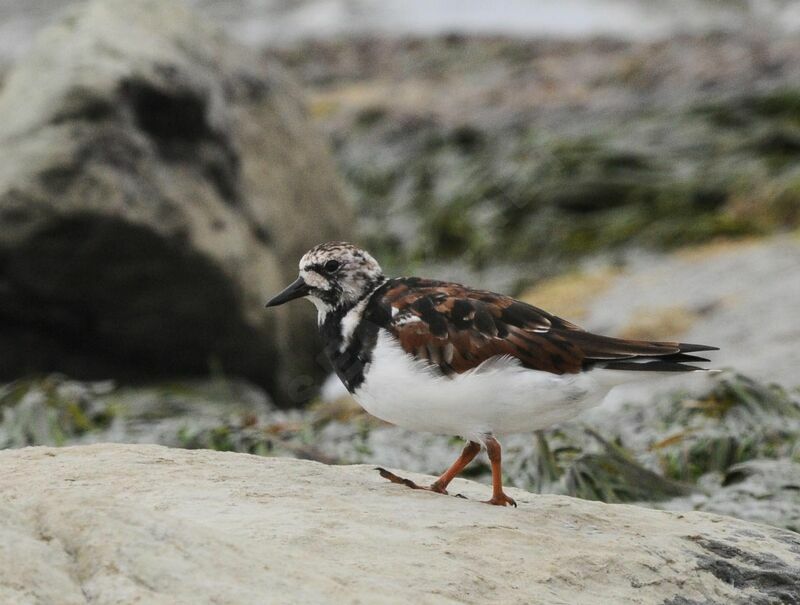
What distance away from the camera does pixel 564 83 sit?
14.0 metres

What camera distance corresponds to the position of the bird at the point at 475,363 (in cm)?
370

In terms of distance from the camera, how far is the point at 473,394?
367cm

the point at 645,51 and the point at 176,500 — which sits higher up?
the point at 645,51

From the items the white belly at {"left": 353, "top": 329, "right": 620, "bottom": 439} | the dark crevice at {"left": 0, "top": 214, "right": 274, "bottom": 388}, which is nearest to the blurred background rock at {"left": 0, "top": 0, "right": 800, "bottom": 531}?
the dark crevice at {"left": 0, "top": 214, "right": 274, "bottom": 388}

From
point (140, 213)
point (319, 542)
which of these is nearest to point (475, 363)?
point (319, 542)

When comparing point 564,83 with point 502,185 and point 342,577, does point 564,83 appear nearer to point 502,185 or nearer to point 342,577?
point 502,185

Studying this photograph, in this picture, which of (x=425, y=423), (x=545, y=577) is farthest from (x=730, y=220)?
(x=545, y=577)

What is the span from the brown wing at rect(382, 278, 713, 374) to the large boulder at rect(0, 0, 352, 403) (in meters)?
3.40

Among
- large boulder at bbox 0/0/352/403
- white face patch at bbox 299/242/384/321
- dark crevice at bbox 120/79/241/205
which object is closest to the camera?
white face patch at bbox 299/242/384/321

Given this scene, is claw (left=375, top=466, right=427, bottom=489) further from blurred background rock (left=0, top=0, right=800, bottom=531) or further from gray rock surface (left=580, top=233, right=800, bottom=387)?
gray rock surface (left=580, top=233, right=800, bottom=387)

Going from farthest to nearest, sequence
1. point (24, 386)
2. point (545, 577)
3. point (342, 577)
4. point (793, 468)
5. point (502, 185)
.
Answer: point (502, 185)
point (24, 386)
point (793, 468)
point (545, 577)
point (342, 577)

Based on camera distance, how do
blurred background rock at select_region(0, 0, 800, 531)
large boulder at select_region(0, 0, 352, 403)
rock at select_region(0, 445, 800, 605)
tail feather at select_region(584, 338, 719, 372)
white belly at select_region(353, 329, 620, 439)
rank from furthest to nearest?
1. large boulder at select_region(0, 0, 352, 403)
2. blurred background rock at select_region(0, 0, 800, 531)
3. tail feather at select_region(584, 338, 719, 372)
4. white belly at select_region(353, 329, 620, 439)
5. rock at select_region(0, 445, 800, 605)

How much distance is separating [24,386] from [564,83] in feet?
29.7

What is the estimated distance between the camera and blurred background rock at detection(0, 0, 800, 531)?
578 cm
